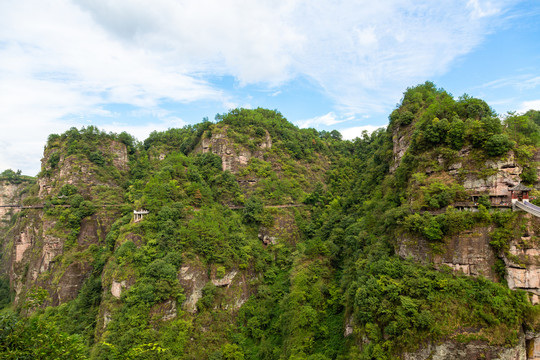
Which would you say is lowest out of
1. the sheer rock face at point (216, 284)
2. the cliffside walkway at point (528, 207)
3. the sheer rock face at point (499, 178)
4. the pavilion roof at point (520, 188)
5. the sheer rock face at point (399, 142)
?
the sheer rock face at point (216, 284)

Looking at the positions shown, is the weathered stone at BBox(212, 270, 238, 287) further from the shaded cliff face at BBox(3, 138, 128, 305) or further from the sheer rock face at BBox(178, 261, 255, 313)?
the shaded cliff face at BBox(3, 138, 128, 305)

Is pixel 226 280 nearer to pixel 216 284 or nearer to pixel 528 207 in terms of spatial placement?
pixel 216 284

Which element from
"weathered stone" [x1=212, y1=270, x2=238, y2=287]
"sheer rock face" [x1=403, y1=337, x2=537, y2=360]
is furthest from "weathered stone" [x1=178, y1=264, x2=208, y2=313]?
"sheer rock face" [x1=403, y1=337, x2=537, y2=360]

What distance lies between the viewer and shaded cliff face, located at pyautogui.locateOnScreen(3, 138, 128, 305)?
38.4 m

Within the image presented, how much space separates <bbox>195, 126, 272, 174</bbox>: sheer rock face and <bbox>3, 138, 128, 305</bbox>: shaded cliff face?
697 inches

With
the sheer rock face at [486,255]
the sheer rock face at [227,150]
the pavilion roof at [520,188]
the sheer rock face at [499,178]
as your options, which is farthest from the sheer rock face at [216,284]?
the pavilion roof at [520,188]

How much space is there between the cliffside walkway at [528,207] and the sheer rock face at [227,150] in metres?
41.1

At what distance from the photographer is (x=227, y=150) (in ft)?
173

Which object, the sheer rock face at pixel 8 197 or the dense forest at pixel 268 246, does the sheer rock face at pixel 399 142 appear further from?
the sheer rock face at pixel 8 197

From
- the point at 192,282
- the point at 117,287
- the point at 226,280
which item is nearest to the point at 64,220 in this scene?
the point at 117,287

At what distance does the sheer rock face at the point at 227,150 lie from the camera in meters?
52.6

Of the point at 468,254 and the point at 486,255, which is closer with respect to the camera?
the point at 486,255

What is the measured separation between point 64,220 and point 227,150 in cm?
2814

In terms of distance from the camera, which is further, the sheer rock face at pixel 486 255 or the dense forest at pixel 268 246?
the dense forest at pixel 268 246
